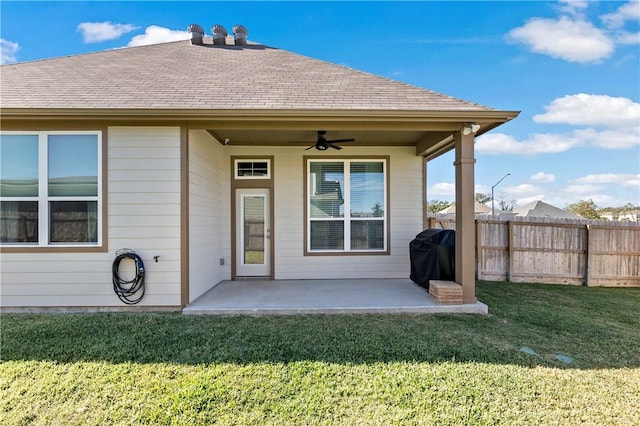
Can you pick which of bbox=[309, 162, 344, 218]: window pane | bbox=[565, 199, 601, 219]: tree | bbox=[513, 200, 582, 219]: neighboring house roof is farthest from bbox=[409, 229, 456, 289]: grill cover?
bbox=[565, 199, 601, 219]: tree

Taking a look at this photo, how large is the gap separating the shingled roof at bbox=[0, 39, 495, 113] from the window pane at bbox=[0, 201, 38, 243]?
1.37 m

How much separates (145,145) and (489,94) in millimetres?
16801

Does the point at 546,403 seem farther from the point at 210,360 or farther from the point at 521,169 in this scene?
the point at 521,169

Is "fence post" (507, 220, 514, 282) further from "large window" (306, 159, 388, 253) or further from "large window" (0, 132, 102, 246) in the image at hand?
"large window" (0, 132, 102, 246)

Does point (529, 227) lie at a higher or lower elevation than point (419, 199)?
lower

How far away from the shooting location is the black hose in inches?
169

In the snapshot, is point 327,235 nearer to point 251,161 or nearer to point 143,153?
point 251,161

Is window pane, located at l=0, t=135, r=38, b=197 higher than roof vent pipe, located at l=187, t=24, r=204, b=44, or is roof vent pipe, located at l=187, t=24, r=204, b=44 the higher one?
roof vent pipe, located at l=187, t=24, r=204, b=44

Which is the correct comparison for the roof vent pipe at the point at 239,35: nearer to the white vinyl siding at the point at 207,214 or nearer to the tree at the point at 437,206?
the white vinyl siding at the point at 207,214

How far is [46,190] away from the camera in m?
4.36

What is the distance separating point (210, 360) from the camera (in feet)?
9.64

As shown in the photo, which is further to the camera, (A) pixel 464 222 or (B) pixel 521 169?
(B) pixel 521 169

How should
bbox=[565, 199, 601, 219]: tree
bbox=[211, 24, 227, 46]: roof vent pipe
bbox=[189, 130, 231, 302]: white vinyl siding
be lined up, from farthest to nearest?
bbox=[565, 199, 601, 219]: tree, bbox=[211, 24, 227, 46]: roof vent pipe, bbox=[189, 130, 231, 302]: white vinyl siding

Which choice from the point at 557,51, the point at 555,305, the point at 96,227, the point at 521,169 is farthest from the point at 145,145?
the point at 521,169
